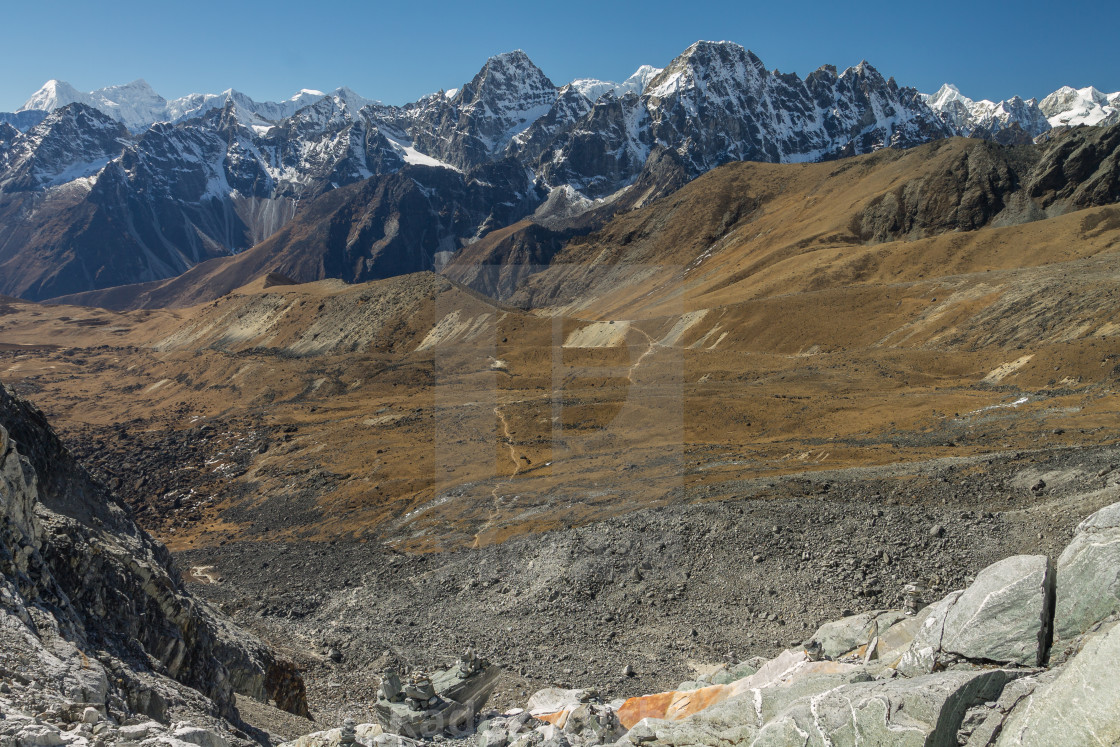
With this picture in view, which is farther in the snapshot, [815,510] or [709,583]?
[815,510]

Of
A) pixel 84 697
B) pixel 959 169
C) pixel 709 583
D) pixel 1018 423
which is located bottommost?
pixel 709 583

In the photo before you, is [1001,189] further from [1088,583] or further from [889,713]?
[889,713]

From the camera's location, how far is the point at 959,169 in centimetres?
9125

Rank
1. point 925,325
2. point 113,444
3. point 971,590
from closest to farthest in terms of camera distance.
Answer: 1. point 971,590
2. point 113,444
3. point 925,325

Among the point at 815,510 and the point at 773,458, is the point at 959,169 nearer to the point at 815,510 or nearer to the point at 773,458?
the point at 773,458

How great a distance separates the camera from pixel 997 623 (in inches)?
389

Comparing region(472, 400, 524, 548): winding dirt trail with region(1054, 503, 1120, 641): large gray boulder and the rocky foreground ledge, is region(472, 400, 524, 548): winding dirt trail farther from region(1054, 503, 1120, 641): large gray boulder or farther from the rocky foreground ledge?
region(1054, 503, 1120, 641): large gray boulder

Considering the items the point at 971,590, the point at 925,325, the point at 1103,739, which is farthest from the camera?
the point at 925,325

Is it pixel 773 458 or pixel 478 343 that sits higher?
pixel 478 343

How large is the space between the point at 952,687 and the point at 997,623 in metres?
2.22

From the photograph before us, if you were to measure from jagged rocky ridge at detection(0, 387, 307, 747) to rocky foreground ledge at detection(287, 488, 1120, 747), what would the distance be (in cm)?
287

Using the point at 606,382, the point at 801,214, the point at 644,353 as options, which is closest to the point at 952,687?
the point at 606,382

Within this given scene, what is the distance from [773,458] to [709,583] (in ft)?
39.7

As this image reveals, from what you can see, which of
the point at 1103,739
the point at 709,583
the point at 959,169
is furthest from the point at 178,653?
the point at 959,169
